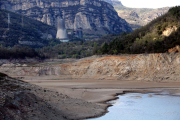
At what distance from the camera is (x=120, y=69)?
45.7m

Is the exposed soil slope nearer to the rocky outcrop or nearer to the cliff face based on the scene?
the cliff face

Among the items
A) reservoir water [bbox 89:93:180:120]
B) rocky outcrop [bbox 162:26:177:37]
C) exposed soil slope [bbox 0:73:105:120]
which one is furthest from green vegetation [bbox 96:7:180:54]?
exposed soil slope [bbox 0:73:105:120]

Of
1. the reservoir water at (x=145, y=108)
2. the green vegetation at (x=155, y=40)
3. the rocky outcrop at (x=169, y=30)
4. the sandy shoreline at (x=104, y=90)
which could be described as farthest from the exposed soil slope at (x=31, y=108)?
the rocky outcrop at (x=169, y=30)

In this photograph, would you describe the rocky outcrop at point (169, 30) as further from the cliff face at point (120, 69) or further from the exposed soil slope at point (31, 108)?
the exposed soil slope at point (31, 108)

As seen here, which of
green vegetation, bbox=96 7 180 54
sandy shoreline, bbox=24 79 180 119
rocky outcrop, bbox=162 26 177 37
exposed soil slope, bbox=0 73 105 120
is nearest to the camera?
exposed soil slope, bbox=0 73 105 120

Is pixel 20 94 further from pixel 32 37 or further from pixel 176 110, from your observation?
pixel 32 37

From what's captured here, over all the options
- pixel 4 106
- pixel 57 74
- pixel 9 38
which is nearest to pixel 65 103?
pixel 4 106

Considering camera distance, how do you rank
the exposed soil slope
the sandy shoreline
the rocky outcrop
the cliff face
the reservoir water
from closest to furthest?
the exposed soil slope
the reservoir water
the sandy shoreline
the cliff face
the rocky outcrop

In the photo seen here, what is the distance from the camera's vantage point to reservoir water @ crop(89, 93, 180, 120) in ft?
62.3

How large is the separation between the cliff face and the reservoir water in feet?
45.8

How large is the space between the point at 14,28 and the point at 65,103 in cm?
14254

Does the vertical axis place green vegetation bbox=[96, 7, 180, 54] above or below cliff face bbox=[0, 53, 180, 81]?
above

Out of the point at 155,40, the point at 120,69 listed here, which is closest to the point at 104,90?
the point at 120,69

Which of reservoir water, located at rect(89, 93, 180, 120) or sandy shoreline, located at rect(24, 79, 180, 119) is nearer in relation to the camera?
reservoir water, located at rect(89, 93, 180, 120)
